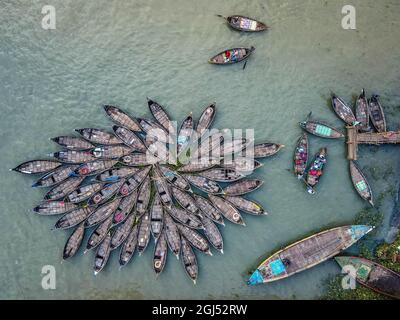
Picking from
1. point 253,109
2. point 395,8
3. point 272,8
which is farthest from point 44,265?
point 395,8

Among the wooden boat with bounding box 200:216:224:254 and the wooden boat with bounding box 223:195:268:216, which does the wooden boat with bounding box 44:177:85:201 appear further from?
the wooden boat with bounding box 223:195:268:216

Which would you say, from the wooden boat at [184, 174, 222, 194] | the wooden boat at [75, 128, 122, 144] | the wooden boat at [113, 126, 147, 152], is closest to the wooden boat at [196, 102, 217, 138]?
the wooden boat at [184, 174, 222, 194]

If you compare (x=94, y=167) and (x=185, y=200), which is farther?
(x=94, y=167)

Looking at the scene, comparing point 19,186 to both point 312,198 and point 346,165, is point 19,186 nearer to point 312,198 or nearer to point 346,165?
point 312,198

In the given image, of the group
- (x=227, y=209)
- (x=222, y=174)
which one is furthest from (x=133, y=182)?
(x=227, y=209)

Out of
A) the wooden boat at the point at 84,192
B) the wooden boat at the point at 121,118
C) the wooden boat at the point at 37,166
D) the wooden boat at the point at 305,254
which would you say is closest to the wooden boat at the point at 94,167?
the wooden boat at the point at 84,192

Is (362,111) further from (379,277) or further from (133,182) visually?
(133,182)
